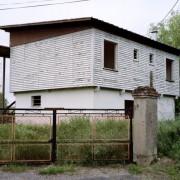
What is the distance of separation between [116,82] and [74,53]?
3029 millimetres

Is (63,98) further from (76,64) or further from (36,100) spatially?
(36,100)

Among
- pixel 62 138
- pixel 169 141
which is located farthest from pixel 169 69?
Result: pixel 62 138

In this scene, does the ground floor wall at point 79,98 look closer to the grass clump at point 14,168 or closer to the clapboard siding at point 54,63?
the clapboard siding at point 54,63

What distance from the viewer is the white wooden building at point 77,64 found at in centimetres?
2089

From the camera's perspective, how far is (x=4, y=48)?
24578mm

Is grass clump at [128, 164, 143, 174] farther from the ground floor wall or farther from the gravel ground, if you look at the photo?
the ground floor wall

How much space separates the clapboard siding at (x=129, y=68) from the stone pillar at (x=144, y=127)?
1036 centimetres

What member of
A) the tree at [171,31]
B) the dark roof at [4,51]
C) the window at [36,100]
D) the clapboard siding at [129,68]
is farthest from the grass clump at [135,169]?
the tree at [171,31]

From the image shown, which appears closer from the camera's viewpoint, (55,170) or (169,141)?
(55,170)

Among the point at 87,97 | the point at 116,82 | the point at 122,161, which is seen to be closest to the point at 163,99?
the point at 116,82

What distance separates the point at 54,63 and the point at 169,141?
1210cm

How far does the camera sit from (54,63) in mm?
22250

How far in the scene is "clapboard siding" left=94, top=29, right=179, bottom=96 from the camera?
827 inches

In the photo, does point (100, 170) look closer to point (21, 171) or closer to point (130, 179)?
point (130, 179)
